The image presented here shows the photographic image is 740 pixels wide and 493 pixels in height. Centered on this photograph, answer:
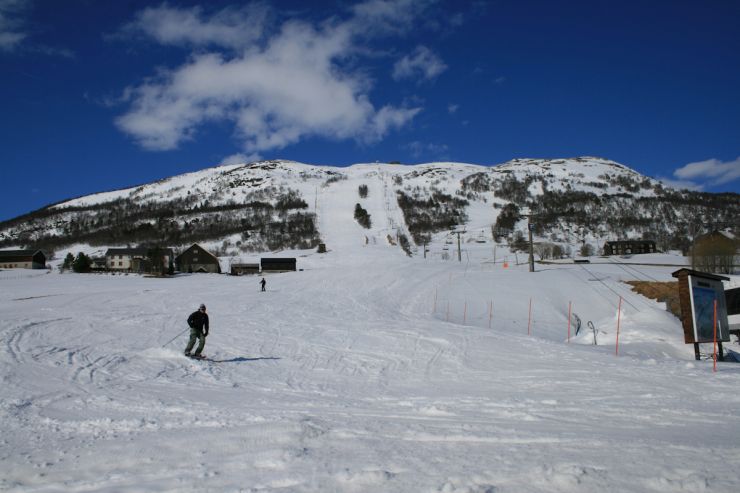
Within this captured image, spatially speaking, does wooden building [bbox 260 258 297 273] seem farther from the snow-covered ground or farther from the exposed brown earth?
the snow-covered ground

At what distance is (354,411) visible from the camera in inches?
308

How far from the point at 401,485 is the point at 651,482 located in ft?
7.00

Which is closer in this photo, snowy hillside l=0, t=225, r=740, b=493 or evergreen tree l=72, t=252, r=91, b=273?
snowy hillside l=0, t=225, r=740, b=493

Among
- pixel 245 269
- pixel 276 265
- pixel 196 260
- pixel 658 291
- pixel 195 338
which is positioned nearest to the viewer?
pixel 195 338

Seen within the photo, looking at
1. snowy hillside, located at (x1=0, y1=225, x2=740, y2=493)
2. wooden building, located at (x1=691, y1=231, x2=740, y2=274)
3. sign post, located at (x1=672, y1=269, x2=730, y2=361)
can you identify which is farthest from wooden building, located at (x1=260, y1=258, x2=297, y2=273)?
sign post, located at (x1=672, y1=269, x2=730, y2=361)

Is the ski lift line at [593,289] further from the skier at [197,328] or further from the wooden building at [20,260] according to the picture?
the wooden building at [20,260]

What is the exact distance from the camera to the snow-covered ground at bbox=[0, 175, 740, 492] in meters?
4.55

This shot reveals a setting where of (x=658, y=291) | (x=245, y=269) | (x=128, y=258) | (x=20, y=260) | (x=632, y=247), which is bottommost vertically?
(x=658, y=291)

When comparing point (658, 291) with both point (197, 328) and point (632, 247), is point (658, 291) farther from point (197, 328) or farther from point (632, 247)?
point (632, 247)

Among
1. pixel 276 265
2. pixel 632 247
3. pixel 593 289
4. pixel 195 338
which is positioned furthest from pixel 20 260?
pixel 632 247

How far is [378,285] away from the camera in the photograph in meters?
42.5

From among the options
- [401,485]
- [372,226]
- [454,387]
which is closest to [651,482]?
[401,485]

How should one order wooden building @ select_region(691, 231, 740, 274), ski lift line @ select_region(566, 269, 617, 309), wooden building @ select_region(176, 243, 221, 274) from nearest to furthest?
ski lift line @ select_region(566, 269, 617, 309)
wooden building @ select_region(691, 231, 740, 274)
wooden building @ select_region(176, 243, 221, 274)

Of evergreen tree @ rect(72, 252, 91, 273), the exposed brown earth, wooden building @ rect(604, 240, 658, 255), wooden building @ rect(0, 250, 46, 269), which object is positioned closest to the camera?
the exposed brown earth
